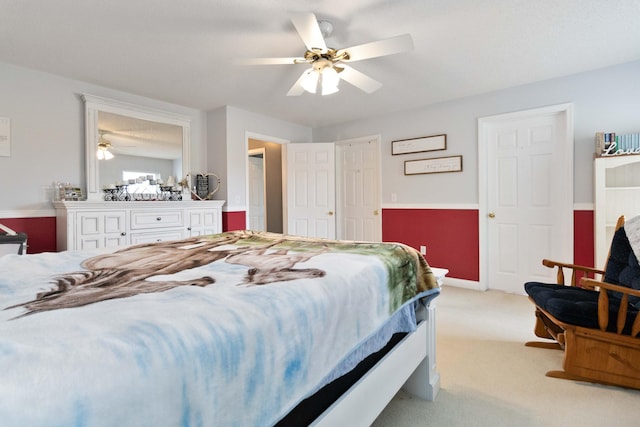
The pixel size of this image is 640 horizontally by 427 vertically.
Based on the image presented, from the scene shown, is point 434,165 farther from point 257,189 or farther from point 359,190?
point 257,189

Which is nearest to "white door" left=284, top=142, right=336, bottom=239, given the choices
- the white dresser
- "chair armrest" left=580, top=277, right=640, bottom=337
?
the white dresser

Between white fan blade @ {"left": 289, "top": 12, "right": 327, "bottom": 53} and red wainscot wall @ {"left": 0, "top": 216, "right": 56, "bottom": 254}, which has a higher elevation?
white fan blade @ {"left": 289, "top": 12, "right": 327, "bottom": 53}

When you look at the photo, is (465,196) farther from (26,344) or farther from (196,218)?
(26,344)

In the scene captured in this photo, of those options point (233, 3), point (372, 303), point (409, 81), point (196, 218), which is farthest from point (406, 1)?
point (196, 218)

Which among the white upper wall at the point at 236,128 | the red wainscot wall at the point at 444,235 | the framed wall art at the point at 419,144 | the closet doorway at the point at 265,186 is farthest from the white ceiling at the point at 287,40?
the closet doorway at the point at 265,186

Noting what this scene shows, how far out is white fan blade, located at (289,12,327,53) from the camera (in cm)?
181

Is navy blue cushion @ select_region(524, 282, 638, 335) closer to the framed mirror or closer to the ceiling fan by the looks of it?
the ceiling fan

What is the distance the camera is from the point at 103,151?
338 cm

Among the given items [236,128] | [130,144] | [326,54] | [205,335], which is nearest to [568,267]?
[326,54]

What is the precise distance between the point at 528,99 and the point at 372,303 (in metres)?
3.40

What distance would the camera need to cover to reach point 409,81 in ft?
10.9

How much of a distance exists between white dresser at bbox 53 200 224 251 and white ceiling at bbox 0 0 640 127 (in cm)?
123

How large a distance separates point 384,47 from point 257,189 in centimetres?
445

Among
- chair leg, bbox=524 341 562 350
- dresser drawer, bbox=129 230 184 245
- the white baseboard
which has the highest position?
dresser drawer, bbox=129 230 184 245
